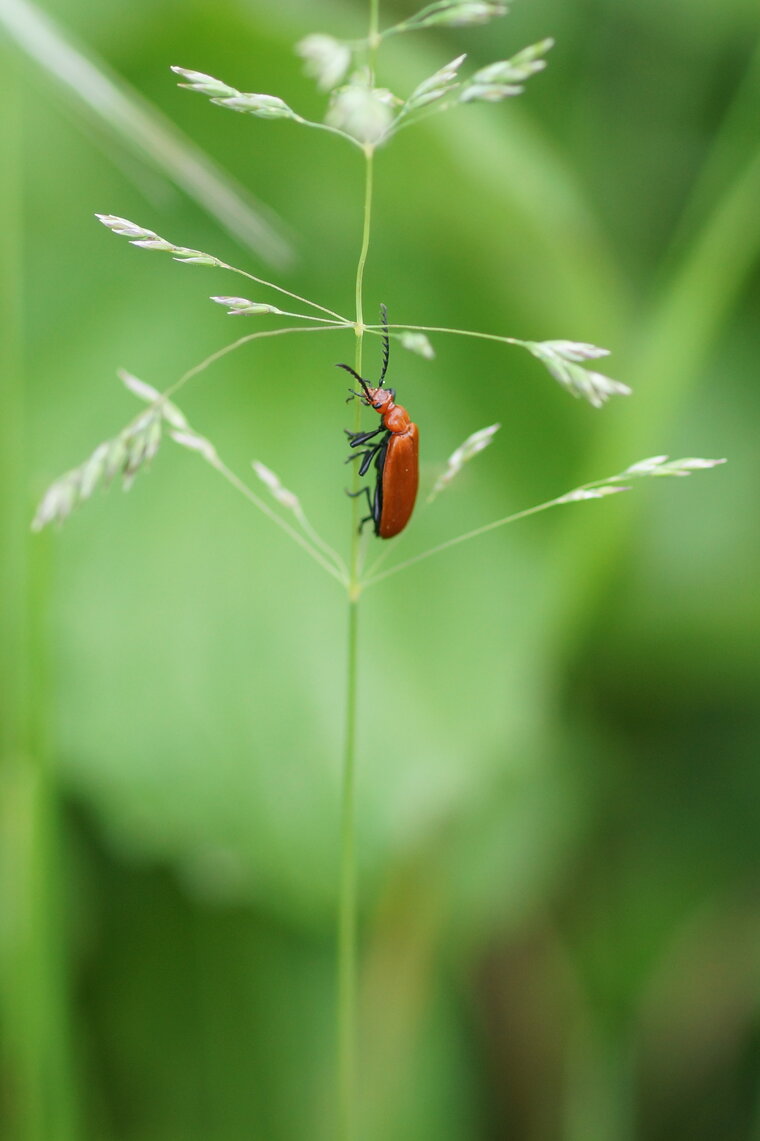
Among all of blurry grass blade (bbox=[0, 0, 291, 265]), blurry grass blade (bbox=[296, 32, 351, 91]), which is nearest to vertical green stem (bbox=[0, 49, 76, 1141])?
blurry grass blade (bbox=[0, 0, 291, 265])

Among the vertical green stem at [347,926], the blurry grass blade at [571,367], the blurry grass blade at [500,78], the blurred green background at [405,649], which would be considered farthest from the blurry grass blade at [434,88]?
the blurred green background at [405,649]

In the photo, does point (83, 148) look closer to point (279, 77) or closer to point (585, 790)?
point (279, 77)

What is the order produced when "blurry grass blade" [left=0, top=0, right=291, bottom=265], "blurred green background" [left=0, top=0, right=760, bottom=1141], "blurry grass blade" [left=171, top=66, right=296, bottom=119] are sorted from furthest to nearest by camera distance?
1. "blurred green background" [left=0, top=0, right=760, bottom=1141]
2. "blurry grass blade" [left=0, top=0, right=291, bottom=265]
3. "blurry grass blade" [left=171, top=66, right=296, bottom=119]

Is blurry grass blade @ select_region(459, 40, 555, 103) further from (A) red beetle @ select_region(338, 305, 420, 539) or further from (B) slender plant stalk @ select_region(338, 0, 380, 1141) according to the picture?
(A) red beetle @ select_region(338, 305, 420, 539)

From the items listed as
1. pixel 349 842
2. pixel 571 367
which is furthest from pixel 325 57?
pixel 349 842

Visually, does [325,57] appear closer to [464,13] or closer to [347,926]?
[464,13]

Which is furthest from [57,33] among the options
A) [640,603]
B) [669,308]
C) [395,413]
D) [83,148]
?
[640,603]

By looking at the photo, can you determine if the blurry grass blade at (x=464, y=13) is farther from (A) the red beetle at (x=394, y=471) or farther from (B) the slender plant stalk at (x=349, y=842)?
(A) the red beetle at (x=394, y=471)

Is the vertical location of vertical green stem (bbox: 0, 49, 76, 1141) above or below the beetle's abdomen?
below

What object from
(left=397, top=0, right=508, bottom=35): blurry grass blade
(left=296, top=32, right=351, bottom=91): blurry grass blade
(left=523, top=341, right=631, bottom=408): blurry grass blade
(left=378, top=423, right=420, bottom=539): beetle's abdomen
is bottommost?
(left=378, top=423, right=420, bottom=539): beetle's abdomen
